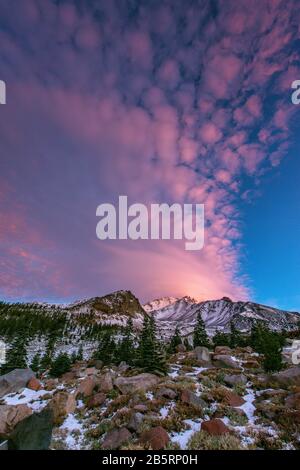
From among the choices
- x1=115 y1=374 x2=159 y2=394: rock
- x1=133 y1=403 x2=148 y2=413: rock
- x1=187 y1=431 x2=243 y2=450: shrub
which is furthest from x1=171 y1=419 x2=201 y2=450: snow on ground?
x1=115 y1=374 x2=159 y2=394: rock

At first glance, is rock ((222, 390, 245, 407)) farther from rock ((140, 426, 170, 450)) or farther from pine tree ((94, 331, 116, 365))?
pine tree ((94, 331, 116, 365))

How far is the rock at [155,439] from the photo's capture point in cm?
882

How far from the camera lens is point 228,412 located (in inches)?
480

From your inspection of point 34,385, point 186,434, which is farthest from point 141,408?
point 34,385

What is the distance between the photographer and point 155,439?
29.6ft

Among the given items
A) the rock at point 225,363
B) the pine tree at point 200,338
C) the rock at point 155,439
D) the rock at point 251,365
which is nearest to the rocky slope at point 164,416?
the rock at point 155,439

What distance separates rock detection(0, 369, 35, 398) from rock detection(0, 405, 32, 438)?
1193cm

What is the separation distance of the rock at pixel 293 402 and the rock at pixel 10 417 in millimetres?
13461

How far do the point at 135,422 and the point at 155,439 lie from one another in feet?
6.58

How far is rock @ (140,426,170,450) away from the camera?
28.9ft

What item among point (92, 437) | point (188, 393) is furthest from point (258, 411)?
point (92, 437)

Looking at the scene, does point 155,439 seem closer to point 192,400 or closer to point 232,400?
point 192,400
